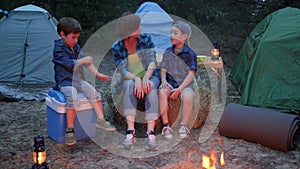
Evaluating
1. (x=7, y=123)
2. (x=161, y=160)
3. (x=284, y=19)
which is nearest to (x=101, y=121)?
(x=161, y=160)

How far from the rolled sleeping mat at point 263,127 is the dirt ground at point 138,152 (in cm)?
7

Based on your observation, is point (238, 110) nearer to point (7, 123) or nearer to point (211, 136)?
point (211, 136)

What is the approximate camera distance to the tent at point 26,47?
5722mm

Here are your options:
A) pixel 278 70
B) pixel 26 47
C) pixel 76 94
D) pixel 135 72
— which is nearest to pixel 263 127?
pixel 278 70

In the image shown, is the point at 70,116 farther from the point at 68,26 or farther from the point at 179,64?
the point at 179,64

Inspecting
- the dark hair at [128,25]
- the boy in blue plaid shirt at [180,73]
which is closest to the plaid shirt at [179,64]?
the boy in blue plaid shirt at [180,73]

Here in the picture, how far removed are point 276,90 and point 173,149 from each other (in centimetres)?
153

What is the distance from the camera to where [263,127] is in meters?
3.17

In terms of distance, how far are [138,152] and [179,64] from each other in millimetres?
1078

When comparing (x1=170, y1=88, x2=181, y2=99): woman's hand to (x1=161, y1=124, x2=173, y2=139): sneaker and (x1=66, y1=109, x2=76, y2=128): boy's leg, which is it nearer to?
(x1=161, y1=124, x2=173, y2=139): sneaker

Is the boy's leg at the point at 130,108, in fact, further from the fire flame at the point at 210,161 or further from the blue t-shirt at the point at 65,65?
the fire flame at the point at 210,161

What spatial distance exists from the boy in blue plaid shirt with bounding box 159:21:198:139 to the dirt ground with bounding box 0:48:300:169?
248 millimetres

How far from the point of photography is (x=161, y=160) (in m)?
2.96

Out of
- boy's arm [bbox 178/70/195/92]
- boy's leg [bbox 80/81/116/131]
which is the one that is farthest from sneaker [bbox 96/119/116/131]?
boy's arm [bbox 178/70/195/92]
